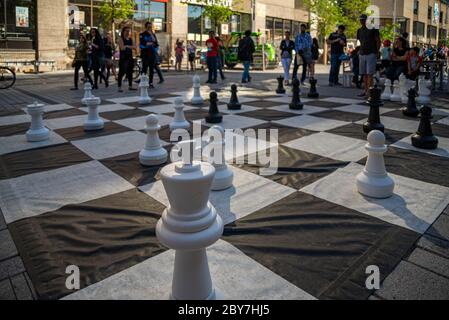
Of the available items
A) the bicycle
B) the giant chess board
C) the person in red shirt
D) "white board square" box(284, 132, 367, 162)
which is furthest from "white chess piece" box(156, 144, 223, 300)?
the bicycle

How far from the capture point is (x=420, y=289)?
1530 millimetres

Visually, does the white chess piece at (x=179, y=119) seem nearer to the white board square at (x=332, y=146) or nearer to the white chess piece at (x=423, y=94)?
the white board square at (x=332, y=146)

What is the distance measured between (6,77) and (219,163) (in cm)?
884

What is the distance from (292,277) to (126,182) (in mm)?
1660

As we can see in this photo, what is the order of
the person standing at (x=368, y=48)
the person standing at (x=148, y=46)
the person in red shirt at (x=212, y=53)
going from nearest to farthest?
the person standing at (x=368, y=48)
the person standing at (x=148, y=46)
the person in red shirt at (x=212, y=53)

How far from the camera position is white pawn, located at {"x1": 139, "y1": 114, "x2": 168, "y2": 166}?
318 centimetres

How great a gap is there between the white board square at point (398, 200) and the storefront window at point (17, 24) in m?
17.9

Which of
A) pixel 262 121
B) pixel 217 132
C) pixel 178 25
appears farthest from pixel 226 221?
pixel 178 25

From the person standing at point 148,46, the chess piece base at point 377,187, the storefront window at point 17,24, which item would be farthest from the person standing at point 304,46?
the storefront window at point 17,24

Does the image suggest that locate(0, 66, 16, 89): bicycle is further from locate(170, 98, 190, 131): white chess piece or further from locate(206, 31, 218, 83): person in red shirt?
locate(170, 98, 190, 131): white chess piece

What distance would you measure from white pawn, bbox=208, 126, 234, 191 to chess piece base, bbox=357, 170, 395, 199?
0.96m

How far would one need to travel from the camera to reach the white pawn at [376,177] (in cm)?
246

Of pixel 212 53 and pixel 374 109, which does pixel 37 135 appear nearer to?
pixel 374 109

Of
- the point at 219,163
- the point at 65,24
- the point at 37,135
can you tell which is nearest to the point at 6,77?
the point at 37,135
